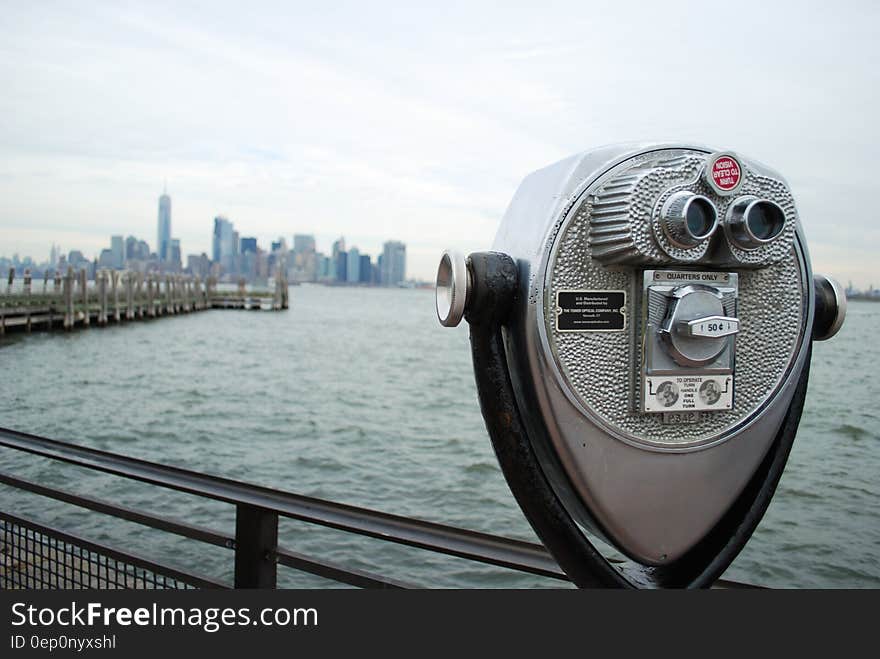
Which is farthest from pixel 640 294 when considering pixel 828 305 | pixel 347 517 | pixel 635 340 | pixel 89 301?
pixel 89 301

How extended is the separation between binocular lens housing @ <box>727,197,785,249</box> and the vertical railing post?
137 centimetres

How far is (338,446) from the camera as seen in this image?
12.6 metres

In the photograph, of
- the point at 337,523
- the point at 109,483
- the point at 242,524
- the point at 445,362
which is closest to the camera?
the point at 337,523

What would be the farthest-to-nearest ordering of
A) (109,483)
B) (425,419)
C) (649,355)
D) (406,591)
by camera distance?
(425,419)
(109,483)
(406,591)
(649,355)

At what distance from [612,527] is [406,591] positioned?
412 mm

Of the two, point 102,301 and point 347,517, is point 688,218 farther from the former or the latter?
point 102,301

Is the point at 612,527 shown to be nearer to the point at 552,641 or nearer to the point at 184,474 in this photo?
the point at 552,641

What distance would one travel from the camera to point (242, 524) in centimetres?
222

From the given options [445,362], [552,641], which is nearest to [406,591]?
[552,641]

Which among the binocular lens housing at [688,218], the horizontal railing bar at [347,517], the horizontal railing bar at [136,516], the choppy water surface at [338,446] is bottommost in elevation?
the choppy water surface at [338,446]

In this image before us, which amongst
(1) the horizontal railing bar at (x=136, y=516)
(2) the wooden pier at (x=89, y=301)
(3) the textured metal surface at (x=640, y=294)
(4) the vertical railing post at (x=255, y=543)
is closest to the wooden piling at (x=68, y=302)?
(2) the wooden pier at (x=89, y=301)

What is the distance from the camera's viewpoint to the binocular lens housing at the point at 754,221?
1502mm

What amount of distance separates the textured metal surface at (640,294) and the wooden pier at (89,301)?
28.6 meters

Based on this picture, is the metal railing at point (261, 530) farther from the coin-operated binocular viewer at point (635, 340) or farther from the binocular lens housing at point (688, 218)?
the binocular lens housing at point (688, 218)
